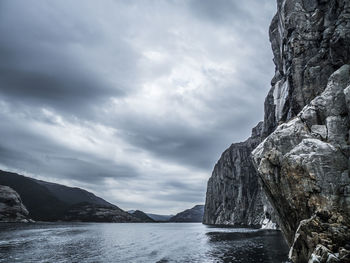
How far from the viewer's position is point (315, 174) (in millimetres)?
30922

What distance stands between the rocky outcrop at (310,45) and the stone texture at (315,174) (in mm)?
13972

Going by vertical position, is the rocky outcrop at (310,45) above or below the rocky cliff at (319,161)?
above

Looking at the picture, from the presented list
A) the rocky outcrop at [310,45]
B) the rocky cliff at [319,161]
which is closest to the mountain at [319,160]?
the rocky cliff at [319,161]

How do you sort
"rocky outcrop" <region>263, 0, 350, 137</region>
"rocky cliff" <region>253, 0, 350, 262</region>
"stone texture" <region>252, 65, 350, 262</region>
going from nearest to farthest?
1. "stone texture" <region>252, 65, 350, 262</region>
2. "rocky cliff" <region>253, 0, 350, 262</region>
3. "rocky outcrop" <region>263, 0, 350, 137</region>

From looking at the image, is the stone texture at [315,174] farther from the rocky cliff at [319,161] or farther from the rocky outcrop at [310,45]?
the rocky outcrop at [310,45]

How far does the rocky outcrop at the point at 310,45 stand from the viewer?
51.0m

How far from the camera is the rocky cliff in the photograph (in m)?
28.1

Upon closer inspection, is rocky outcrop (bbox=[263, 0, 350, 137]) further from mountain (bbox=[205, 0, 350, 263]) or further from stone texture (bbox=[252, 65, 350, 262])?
stone texture (bbox=[252, 65, 350, 262])

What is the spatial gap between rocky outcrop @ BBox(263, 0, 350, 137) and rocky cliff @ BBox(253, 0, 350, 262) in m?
0.22

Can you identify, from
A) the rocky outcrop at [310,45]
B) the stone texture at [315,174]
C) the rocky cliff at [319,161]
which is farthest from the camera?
the rocky outcrop at [310,45]

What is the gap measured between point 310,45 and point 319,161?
4196cm

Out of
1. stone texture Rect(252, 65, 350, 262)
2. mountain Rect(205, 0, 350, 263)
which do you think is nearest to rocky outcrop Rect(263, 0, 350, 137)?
mountain Rect(205, 0, 350, 263)

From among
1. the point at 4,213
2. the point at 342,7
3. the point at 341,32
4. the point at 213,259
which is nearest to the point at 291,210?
the point at 213,259

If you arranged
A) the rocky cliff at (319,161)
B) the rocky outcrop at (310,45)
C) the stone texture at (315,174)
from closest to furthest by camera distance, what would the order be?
the stone texture at (315,174)
the rocky cliff at (319,161)
the rocky outcrop at (310,45)
